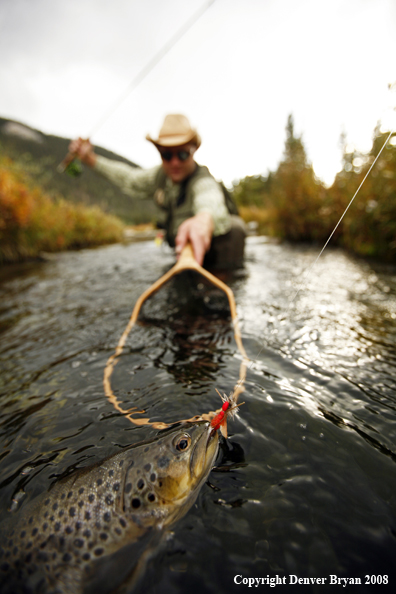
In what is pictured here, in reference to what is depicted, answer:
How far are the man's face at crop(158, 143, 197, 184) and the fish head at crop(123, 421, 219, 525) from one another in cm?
465

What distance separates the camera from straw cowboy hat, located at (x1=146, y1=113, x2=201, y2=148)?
15.4 feet

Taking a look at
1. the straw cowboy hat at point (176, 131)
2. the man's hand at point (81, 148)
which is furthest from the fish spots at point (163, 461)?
Answer: the man's hand at point (81, 148)

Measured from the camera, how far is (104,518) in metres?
1.16

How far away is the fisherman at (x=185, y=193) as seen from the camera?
3398mm

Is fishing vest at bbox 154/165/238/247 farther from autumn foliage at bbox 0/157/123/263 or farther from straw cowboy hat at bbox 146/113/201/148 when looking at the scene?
autumn foliage at bbox 0/157/123/263

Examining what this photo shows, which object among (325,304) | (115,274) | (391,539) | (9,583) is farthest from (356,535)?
(115,274)

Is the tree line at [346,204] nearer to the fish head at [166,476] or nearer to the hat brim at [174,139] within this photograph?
the hat brim at [174,139]

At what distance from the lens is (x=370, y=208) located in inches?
229

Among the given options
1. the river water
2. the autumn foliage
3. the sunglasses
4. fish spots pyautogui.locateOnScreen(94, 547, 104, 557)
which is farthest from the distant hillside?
fish spots pyautogui.locateOnScreen(94, 547, 104, 557)

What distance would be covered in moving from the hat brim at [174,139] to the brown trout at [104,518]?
14.7 feet

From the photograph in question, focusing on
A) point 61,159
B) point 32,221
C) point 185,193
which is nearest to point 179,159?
point 185,193

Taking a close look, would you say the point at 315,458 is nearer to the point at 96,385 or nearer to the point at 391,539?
the point at 391,539

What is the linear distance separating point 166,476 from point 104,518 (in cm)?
29

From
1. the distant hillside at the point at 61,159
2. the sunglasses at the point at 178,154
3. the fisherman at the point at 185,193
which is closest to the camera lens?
the fisherman at the point at 185,193
